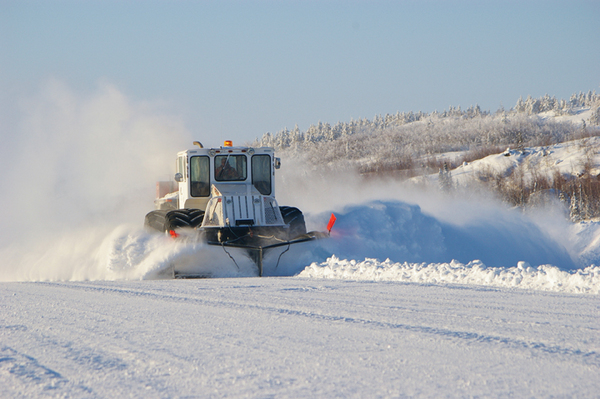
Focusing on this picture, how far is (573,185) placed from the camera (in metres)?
86.1

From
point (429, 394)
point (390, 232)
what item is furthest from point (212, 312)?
point (390, 232)

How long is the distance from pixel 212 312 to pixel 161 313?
1.65 feet

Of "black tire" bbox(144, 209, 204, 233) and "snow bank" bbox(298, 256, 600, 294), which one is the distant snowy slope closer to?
"black tire" bbox(144, 209, 204, 233)

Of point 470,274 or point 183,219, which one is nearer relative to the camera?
point 470,274

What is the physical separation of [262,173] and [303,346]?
404 inches

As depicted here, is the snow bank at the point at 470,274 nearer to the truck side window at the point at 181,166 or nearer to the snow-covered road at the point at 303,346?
the snow-covered road at the point at 303,346

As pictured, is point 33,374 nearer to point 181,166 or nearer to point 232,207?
point 232,207

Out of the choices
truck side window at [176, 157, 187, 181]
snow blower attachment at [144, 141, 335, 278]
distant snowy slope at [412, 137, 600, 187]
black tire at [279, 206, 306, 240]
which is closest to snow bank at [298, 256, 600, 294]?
snow blower attachment at [144, 141, 335, 278]

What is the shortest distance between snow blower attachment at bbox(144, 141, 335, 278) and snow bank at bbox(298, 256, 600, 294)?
1.79 meters

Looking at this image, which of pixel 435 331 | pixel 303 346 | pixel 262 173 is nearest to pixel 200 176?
pixel 262 173

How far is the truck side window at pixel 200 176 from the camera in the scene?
13734 millimetres

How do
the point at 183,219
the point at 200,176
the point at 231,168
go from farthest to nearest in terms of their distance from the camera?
1. the point at 231,168
2. the point at 200,176
3. the point at 183,219

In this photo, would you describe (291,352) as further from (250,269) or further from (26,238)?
(26,238)

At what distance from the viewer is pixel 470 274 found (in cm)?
866
